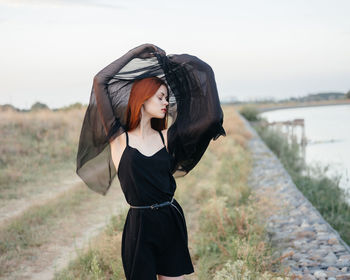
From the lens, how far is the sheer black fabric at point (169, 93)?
7.77 feet

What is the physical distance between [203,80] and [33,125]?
1178 cm

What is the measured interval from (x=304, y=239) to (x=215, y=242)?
3.85 ft

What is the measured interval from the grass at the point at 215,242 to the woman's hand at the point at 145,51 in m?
1.74

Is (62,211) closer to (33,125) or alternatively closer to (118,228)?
(118,228)

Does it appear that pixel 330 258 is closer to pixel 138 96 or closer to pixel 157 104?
pixel 157 104

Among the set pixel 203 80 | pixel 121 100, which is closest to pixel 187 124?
pixel 203 80

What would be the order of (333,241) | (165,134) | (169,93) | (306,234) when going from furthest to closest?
(306,234), (333,241), (169,93), (165,134)

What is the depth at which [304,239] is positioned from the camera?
15.5 ft

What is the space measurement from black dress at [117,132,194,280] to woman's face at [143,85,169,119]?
241mm

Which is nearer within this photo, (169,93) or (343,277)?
(169,93)

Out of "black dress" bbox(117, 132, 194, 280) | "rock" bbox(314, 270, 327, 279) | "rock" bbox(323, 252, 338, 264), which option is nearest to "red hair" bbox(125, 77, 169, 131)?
"black dress" bbox(117, 132, 194, 280)

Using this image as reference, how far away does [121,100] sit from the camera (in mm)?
2533

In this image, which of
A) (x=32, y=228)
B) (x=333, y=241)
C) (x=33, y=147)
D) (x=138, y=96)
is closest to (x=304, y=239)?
(x=333, y=241)

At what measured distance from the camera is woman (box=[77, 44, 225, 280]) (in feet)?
7.27
